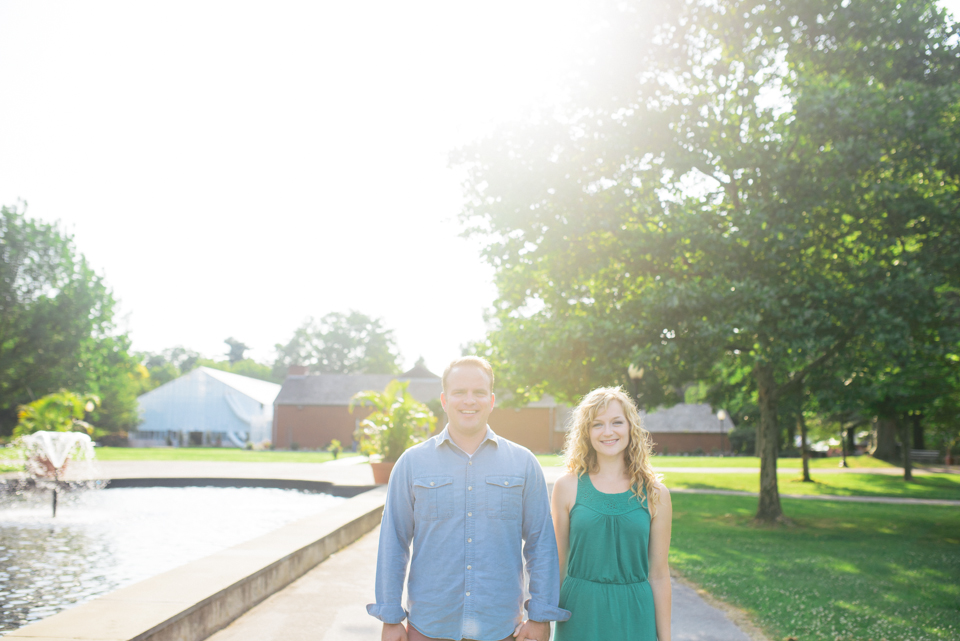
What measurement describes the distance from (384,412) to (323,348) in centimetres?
8097

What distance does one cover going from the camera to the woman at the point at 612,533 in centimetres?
308

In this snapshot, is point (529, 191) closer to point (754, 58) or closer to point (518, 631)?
point (754, 58)

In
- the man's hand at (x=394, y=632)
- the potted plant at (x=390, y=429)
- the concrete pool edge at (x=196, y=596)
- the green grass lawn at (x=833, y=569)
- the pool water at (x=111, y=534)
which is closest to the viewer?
the man's hand at (x=394, y=632)

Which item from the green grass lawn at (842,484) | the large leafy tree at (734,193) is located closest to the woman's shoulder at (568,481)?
the large leafy tree at (734,193)

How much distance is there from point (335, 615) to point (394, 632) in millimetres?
3356

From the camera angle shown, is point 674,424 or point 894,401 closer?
point 894,401

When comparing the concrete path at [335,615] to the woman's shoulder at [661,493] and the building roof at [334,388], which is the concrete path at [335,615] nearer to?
the woman's shoulder at [661,493]

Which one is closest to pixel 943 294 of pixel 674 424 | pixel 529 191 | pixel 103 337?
pixel 529 191

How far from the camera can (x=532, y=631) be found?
2.89 m

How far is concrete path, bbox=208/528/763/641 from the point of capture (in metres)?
5.20

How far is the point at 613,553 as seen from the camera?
313 cm

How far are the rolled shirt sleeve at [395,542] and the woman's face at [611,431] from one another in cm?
91

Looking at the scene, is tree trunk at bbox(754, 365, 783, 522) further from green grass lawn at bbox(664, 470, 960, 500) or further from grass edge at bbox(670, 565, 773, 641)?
green grass lawn at bbox(664, 470, 960, 500)

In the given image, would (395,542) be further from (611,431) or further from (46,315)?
(46,315)
